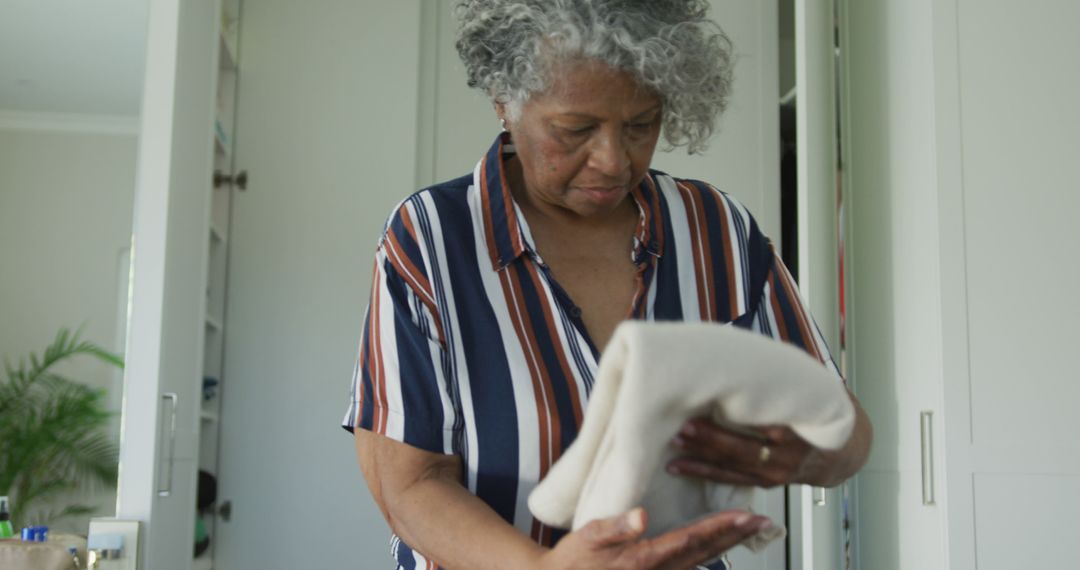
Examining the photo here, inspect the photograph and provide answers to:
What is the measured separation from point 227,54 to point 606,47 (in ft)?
9.60

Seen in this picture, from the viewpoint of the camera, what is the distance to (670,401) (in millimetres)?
857

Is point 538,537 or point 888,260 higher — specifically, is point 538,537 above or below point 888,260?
below

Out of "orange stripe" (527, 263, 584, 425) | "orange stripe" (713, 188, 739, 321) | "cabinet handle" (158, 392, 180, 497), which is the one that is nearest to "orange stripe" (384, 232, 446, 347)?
"orange stripe" (527, 263, 584, 425)

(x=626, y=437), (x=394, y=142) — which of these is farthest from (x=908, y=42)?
(x=626, y=437)

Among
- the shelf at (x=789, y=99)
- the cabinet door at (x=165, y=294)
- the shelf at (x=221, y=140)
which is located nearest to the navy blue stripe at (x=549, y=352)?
the cabinet door at (x=165, y=294)

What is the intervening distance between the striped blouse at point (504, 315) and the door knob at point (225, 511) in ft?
8.90

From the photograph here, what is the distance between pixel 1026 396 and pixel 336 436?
213 cm

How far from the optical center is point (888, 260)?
3.00m

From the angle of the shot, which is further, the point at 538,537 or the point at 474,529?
the point at 538,537

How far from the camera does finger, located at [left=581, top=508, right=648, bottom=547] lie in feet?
2.93

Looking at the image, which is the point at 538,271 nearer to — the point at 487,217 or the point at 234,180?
the point at 487,217

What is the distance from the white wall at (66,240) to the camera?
3002 millimetres

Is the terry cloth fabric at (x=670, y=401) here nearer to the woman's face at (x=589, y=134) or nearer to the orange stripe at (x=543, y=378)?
the orange stripe at (x=543, y=378)

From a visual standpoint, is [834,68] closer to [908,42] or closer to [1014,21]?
[908,42]
